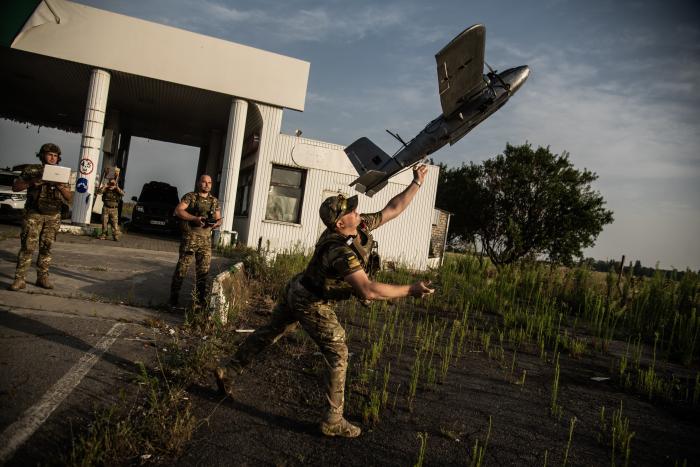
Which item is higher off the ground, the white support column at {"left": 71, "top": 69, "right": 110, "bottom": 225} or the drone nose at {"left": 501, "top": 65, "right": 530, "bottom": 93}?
the drone nose at {"left": 501, "top": 65, "right": 530, "bottom": 93}

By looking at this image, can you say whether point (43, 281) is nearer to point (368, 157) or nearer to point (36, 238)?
point (36, 238)

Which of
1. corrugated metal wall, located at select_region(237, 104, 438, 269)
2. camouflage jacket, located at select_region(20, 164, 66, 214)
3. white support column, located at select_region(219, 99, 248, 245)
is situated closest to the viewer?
camouflage jacket, located at select_region(20, 164, 66, 214)

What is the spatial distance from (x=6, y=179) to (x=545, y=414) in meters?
17.2

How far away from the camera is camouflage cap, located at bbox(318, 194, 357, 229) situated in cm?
321

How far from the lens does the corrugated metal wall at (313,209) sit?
14.6 meters

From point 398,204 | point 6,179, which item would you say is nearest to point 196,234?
point 398,204

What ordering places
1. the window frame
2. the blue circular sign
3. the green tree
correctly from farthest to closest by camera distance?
the green tree < the window frame < the blue circular sign

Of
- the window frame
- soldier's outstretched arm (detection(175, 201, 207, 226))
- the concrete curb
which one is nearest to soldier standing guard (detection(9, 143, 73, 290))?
soldier's outstretched arm (detection(175, 201, 207, 226))

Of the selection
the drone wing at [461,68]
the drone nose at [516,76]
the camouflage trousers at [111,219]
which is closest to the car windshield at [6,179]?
the camouflage trousers at [111,219]

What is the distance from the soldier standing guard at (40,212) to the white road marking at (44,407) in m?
2.77

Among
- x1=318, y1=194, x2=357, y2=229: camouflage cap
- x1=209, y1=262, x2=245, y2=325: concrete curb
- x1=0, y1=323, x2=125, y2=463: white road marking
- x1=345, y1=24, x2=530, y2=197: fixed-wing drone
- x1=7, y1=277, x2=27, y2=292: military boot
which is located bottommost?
x1=0, y1=323, x2=125, y2=463: white road marking

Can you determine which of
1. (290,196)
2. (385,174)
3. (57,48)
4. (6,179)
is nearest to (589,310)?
(385,174)

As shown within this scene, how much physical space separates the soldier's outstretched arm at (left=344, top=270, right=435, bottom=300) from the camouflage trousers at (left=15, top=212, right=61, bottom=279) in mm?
5520

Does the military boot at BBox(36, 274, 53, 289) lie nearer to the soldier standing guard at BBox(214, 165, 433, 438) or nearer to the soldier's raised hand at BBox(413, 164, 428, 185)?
the soldier standing guard at BBox(214, 165, 433, 438)
